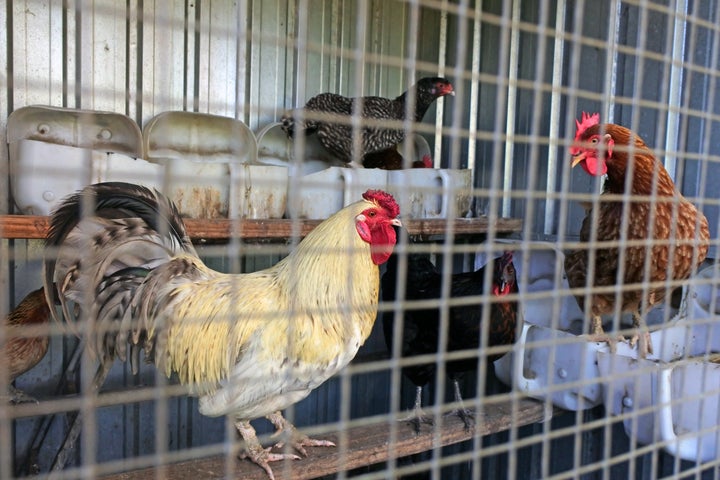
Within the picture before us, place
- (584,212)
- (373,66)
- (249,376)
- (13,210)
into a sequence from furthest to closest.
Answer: (373,66)
(584,212)
(13,210)
(249,376)

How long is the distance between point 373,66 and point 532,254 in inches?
66.0

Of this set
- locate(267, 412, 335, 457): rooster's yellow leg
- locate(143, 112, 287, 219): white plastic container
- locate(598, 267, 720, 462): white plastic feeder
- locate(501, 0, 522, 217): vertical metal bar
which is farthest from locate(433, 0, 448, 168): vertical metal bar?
locate(267, 412, 335, 457): rooster's yellow leg

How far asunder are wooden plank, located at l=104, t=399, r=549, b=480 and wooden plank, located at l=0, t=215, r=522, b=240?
74cm

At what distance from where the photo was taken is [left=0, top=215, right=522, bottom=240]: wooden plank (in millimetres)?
1758

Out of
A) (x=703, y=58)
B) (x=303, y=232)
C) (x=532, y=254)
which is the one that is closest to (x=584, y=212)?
(x=532, y=254)

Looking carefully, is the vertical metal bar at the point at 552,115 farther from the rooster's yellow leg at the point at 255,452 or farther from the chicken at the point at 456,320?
the rooster's yellow leg at the point at 255,452

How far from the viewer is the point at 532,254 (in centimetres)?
266

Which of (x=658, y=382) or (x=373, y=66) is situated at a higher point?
(x=373, y=66)

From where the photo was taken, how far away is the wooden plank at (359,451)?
168 cm

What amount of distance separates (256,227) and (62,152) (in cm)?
72

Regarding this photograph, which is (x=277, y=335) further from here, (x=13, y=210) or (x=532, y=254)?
(x=532, y=254)

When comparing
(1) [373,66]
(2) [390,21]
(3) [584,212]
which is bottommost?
(3) [584,212]

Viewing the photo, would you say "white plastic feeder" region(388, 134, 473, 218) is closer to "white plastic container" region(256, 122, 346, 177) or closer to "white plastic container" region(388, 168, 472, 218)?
"white plastic container" region(388, 168, 472, 218)

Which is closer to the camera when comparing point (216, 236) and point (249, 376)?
point (249, 376)
